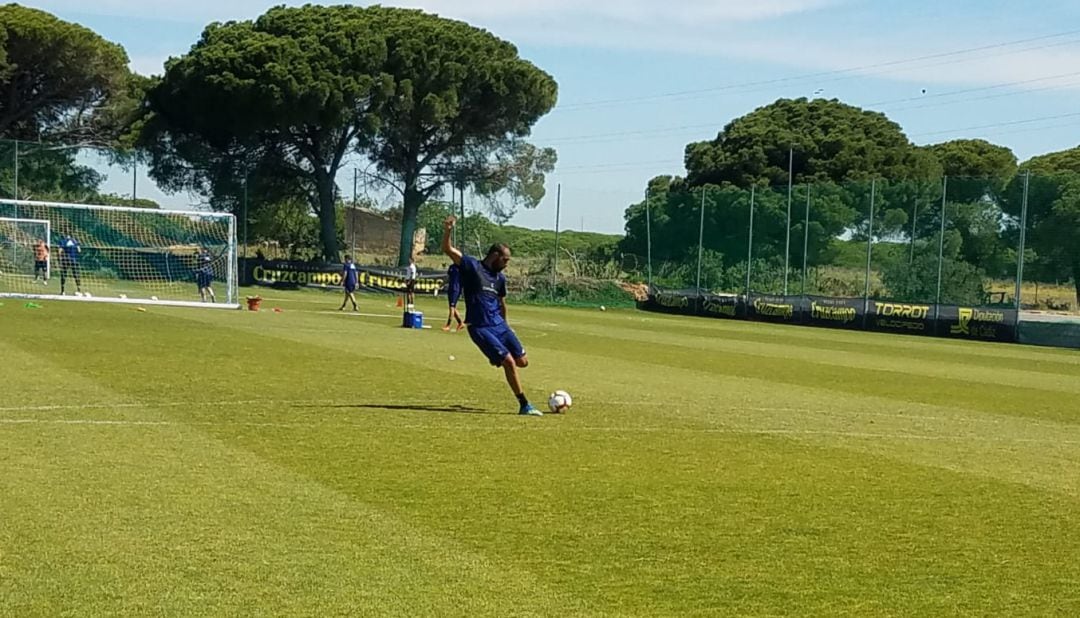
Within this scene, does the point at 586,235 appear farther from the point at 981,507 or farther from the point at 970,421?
the point at 981,507

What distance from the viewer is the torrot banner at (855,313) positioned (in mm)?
41625

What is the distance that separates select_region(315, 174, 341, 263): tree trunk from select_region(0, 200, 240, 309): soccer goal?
563 inches

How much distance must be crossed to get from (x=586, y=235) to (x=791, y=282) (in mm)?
20495

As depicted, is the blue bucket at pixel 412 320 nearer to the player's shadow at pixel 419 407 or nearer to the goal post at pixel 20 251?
the goal post at pixel 20 251

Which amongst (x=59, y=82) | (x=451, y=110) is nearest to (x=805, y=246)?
(x=451, y=110)

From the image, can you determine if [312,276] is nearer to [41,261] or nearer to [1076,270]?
[41,261]

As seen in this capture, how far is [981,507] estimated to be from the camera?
9.85 meters

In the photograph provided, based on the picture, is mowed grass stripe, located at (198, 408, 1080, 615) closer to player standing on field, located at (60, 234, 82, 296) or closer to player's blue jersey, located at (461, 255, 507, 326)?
player's blue jersey, located at (461, 255, 507, 326)

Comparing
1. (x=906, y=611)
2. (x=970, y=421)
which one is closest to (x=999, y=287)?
(x=970, y=421)

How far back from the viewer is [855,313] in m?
45.8

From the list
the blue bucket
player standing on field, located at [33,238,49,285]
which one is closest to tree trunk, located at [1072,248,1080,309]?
the blue bucket

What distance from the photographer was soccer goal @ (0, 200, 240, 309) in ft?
132

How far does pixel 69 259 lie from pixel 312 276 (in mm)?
15398

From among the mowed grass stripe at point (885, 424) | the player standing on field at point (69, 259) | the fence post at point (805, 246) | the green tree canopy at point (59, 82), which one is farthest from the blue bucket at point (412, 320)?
the green tree canopy at point (59, 82)
